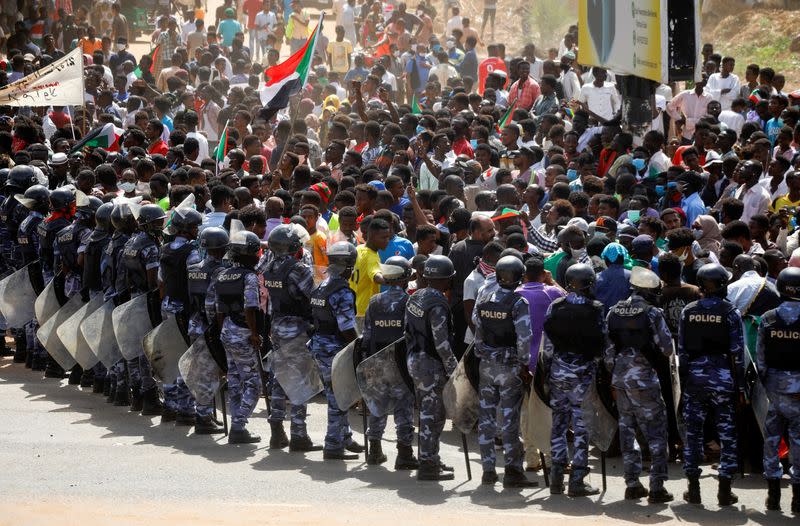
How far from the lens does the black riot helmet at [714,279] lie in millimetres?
10078

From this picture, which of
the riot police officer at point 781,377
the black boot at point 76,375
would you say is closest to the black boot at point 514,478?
the riot police officer at point 781,377

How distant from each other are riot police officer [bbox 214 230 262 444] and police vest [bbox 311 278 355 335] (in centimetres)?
71

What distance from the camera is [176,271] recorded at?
42.5 ft

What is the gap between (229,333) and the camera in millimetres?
12180

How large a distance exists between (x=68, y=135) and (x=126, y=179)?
5.63 meters

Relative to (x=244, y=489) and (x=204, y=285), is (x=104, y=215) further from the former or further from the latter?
(x=244, y=489)

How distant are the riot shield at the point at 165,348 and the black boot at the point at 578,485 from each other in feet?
15.0

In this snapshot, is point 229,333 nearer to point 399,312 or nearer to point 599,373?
point 399,312

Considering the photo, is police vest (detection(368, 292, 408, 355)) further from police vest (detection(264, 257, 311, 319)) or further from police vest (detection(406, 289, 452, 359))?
police vest (detection(264, 257, 311, 319))

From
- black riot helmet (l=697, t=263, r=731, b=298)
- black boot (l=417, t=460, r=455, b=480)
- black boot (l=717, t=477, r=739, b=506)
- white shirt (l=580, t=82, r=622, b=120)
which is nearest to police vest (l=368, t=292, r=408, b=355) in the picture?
black boot (l=417, t=460, r=455, b=480)

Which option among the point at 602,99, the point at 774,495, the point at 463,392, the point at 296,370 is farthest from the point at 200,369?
the point at 602,99

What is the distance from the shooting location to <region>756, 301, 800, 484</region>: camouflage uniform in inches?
386

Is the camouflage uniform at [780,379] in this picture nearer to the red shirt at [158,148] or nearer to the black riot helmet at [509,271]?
the black riot helmet at [509,271]

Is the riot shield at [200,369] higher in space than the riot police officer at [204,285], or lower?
lower
